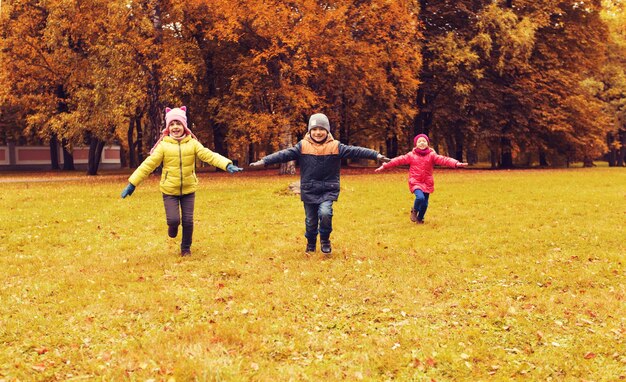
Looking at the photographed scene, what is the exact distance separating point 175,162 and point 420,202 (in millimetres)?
6792

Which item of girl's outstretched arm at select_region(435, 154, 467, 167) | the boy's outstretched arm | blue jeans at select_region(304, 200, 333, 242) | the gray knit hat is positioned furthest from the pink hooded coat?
the gray knit hat

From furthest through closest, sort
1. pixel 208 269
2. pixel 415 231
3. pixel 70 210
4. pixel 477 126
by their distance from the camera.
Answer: pixel 477 126, pixel 70 210, pixel 415 231, pixel 208 269

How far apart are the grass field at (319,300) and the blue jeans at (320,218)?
51 cm

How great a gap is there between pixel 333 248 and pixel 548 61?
1528 inches

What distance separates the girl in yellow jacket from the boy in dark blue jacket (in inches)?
52.0

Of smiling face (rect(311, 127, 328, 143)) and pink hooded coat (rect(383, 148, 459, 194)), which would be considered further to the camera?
pink hooded coat (rect(383, 148, 459, 194))

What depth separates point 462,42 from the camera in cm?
3784

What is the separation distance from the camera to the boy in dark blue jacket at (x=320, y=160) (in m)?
9.91

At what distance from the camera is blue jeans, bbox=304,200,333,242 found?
9953mm

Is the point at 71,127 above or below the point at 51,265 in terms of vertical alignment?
above

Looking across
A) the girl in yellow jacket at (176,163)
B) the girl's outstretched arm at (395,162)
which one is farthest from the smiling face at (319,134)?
the girl's outstretched arm at (395,162)

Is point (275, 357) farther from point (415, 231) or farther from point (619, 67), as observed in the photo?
point (619, 67)

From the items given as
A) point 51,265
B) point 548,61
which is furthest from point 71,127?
point 548,61

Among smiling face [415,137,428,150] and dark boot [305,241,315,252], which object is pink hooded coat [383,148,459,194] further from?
dark boot [305,241,315,252]
